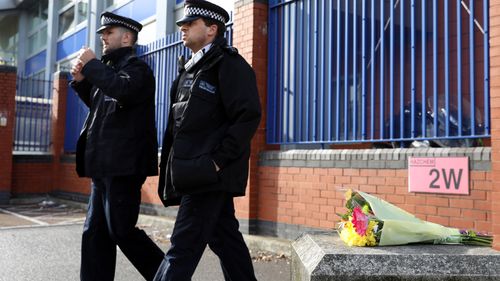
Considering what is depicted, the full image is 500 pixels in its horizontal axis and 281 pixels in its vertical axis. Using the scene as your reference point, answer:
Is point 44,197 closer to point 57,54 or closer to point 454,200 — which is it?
point 454,200

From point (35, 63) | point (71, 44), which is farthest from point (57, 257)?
point (35, 63)

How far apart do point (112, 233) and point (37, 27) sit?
86.2 feet

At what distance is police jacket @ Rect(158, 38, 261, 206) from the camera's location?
253 centimetres

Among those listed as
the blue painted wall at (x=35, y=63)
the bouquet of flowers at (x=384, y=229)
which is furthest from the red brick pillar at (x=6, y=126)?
the blue painted wall at (x=35, y=63)

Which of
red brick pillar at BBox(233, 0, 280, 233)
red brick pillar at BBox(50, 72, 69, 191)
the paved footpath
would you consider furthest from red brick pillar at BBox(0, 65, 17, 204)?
red brick pillar at BBox(233, 0, 280, 233)

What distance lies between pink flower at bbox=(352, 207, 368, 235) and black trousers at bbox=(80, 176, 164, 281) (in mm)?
1341

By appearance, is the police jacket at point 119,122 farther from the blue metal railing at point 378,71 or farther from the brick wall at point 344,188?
the blue metal railing at point 378,71

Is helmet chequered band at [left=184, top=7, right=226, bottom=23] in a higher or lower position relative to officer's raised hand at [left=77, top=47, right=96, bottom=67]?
higher

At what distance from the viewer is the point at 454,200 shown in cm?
392

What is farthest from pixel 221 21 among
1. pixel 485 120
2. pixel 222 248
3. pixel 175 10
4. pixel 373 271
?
pixel 175 10

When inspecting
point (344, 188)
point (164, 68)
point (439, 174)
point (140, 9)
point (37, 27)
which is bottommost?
point (344, 188)

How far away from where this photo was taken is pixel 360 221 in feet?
8.71

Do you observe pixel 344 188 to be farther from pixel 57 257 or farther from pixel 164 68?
pixel 164 68

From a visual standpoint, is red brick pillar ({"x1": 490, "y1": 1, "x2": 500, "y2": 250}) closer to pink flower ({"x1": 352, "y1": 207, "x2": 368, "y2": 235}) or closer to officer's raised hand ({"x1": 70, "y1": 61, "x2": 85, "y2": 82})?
pink flower ({"x1": 352, "y1": 207, "x2": 368, "y2": 235})
